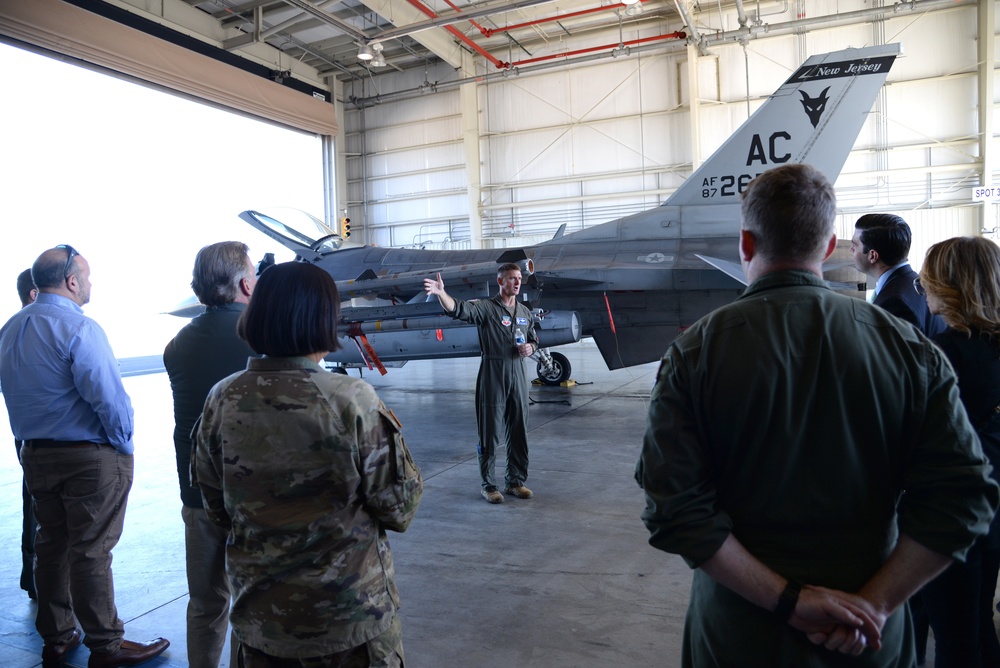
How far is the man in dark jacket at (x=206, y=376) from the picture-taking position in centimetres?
255

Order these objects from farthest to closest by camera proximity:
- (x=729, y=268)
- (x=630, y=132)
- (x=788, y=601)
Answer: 1. (x=630, y=132)
2. (x=729, y=268)
3. (x=788, y=601)

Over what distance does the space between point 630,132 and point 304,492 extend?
20787 mm

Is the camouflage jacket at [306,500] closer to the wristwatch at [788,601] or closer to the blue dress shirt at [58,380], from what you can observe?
the wristwatch at [788,601]

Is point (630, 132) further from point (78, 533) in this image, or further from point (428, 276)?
point (78, 533)

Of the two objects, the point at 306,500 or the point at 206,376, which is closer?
the point at 306,500

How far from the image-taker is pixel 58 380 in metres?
3.03

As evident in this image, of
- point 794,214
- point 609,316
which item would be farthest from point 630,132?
point 794,214

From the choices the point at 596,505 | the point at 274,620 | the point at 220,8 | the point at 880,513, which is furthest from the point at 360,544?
the point at 220,8

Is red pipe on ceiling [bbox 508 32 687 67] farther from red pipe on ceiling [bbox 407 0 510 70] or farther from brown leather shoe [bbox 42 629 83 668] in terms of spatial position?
brown leather shoe [bbox 42 629 83 668]

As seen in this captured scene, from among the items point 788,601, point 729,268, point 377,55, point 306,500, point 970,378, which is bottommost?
point 788,601

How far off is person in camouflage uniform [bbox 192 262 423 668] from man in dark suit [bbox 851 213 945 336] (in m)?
2.25

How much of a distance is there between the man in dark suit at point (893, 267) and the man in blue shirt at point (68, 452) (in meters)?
3.54

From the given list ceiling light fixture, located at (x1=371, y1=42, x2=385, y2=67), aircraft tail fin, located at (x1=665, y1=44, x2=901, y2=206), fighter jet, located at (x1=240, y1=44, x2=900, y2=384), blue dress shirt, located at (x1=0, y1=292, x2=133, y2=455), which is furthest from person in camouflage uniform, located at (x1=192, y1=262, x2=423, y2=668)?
ceiling light fixture, located at (x1=371, y1=42, x2=385, y2=67)

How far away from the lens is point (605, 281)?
29.6 ft
